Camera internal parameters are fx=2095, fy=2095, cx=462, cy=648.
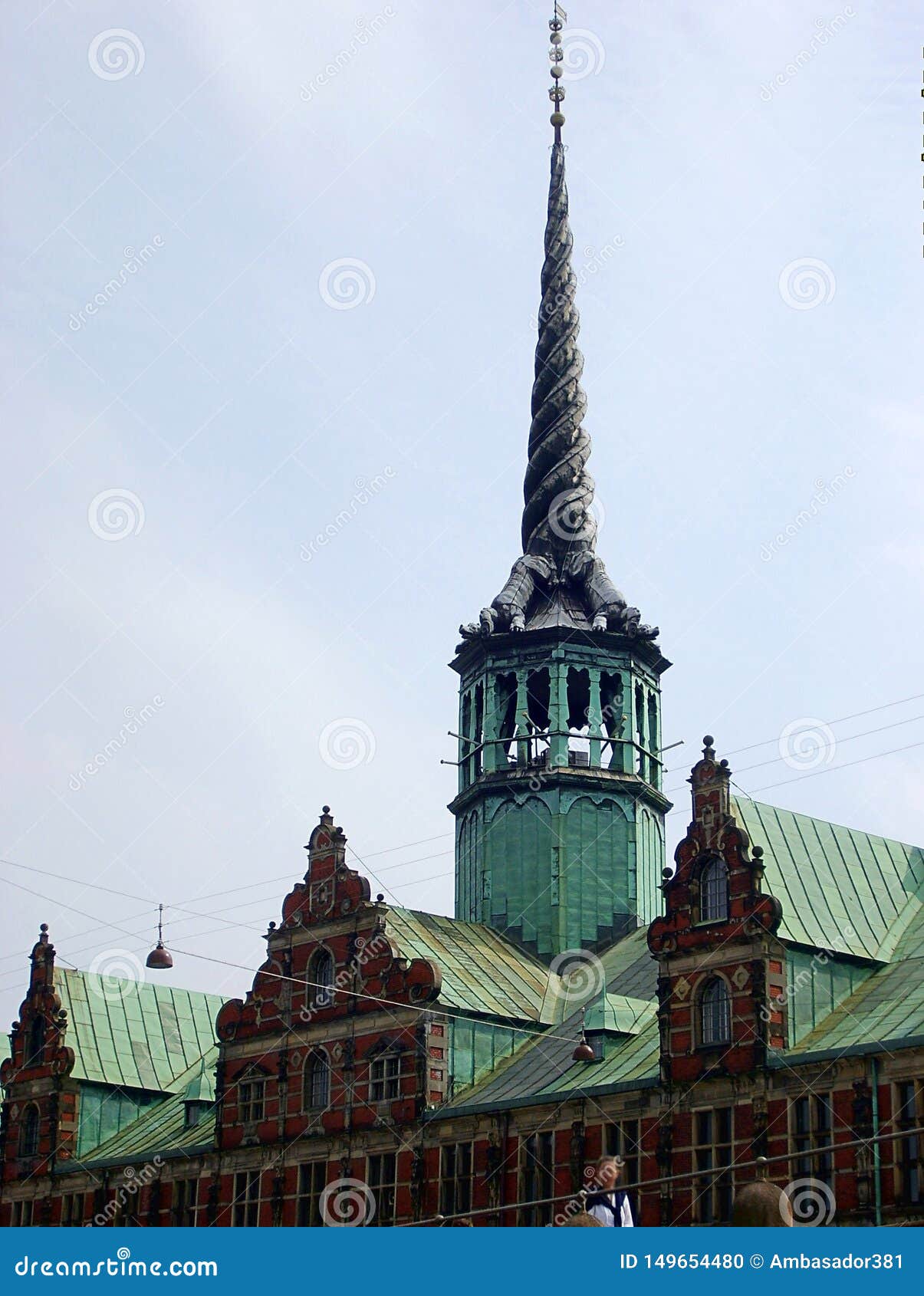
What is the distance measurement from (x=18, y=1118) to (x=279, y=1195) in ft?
59.4

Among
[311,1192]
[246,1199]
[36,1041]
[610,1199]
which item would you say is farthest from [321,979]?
[610,1199]

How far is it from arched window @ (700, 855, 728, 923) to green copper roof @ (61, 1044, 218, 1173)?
2214cm

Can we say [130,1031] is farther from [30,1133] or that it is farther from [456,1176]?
[456,1176]

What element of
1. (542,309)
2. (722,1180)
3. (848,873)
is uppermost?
(542,309)

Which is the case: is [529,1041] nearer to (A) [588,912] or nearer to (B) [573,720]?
(A) [588,912]

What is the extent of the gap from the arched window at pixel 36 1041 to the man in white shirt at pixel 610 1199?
51.1m

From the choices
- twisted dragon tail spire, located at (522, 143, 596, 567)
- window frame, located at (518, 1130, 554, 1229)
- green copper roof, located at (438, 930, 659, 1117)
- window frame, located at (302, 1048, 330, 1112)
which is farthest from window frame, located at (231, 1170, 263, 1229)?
twisted dragon tail spire, located at (522, 143, 596, 567)

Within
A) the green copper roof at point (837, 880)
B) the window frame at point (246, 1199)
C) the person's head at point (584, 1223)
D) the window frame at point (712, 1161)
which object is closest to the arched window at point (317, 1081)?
the window frame at point (246, 1199)

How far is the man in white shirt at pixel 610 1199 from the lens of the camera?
32.6m

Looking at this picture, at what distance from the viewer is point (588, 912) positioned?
78438 mm

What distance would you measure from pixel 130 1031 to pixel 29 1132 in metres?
6.49

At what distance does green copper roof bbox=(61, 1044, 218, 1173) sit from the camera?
76.6 metres
